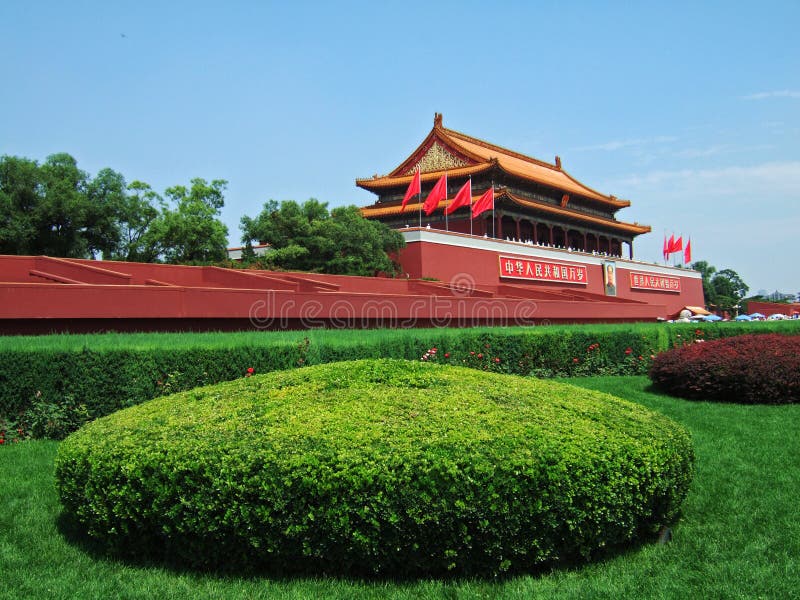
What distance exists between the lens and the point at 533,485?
10.9ft

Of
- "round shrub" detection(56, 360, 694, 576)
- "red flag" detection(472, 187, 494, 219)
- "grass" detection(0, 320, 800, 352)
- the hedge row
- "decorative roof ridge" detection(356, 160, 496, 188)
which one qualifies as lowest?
"round shrub" detection(56, 360, 694, 576)

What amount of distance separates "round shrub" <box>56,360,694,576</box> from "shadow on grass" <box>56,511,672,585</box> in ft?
0.07

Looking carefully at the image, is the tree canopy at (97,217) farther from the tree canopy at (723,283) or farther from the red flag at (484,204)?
the tree canopy at (723,283)

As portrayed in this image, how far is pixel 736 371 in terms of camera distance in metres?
9.02

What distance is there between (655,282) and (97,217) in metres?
29.6

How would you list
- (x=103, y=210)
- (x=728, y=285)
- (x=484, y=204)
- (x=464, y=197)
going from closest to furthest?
(x=103, y=210), (x=464, y=197), (x=484, y=204), (x=728, y=285)

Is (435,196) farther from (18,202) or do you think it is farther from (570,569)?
(570,569)

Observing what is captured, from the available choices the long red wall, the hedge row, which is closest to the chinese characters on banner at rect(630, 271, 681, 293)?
the long red wall

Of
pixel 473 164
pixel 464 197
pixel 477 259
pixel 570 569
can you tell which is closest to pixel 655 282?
pixel 473 164

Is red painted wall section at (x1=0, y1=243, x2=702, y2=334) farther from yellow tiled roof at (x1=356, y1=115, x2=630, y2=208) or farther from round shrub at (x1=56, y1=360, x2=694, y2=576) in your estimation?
yellow tiled roof at (x1=356, y1=115, x2=630, y2=208)

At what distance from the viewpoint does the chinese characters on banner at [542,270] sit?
26562 millimetres

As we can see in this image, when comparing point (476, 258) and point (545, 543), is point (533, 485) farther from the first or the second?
point (476, 258)

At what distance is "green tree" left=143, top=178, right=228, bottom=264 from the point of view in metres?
21.0

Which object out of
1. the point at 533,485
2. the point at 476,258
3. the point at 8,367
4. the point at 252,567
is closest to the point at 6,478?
the point at 8,367
